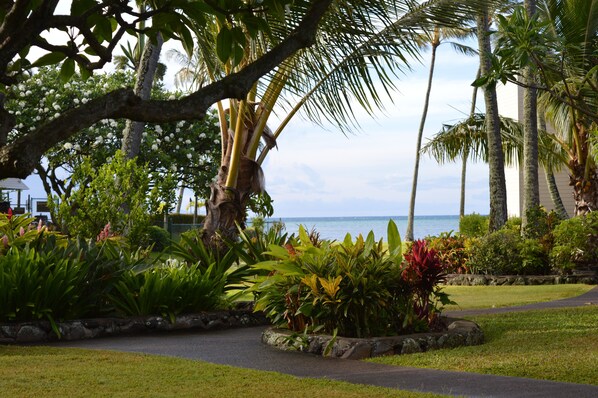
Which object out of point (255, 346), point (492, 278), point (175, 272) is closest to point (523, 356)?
point (255, 346)

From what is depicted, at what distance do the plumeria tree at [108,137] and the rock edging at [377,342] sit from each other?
22.0 metres

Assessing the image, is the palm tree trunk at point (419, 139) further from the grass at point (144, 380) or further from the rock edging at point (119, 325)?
the grass at point (144, 380)

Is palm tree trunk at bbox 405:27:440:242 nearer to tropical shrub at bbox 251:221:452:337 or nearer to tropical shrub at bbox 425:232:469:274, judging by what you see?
tropical shrub at bbox 425:232:469:274

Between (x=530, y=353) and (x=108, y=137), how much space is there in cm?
2501

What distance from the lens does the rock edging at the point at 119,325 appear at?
10125mm

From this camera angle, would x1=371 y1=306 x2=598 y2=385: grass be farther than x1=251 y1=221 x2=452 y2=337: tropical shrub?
No

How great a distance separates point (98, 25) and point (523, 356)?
18.6ft

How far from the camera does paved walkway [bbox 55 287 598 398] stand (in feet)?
21.7

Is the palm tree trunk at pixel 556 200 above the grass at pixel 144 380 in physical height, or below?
above

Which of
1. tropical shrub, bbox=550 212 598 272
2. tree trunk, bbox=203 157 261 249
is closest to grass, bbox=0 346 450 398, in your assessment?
tree trunk, bbox=203 157 261 249

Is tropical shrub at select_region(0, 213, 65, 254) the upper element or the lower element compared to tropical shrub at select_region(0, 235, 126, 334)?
upper

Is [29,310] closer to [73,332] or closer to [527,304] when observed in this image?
[73,332]

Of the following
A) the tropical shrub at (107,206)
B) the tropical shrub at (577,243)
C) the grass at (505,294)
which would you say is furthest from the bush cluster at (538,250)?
the tropical shrub at (107,206)

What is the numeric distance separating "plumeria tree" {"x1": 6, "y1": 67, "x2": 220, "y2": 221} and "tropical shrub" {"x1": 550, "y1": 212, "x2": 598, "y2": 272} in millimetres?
15725
